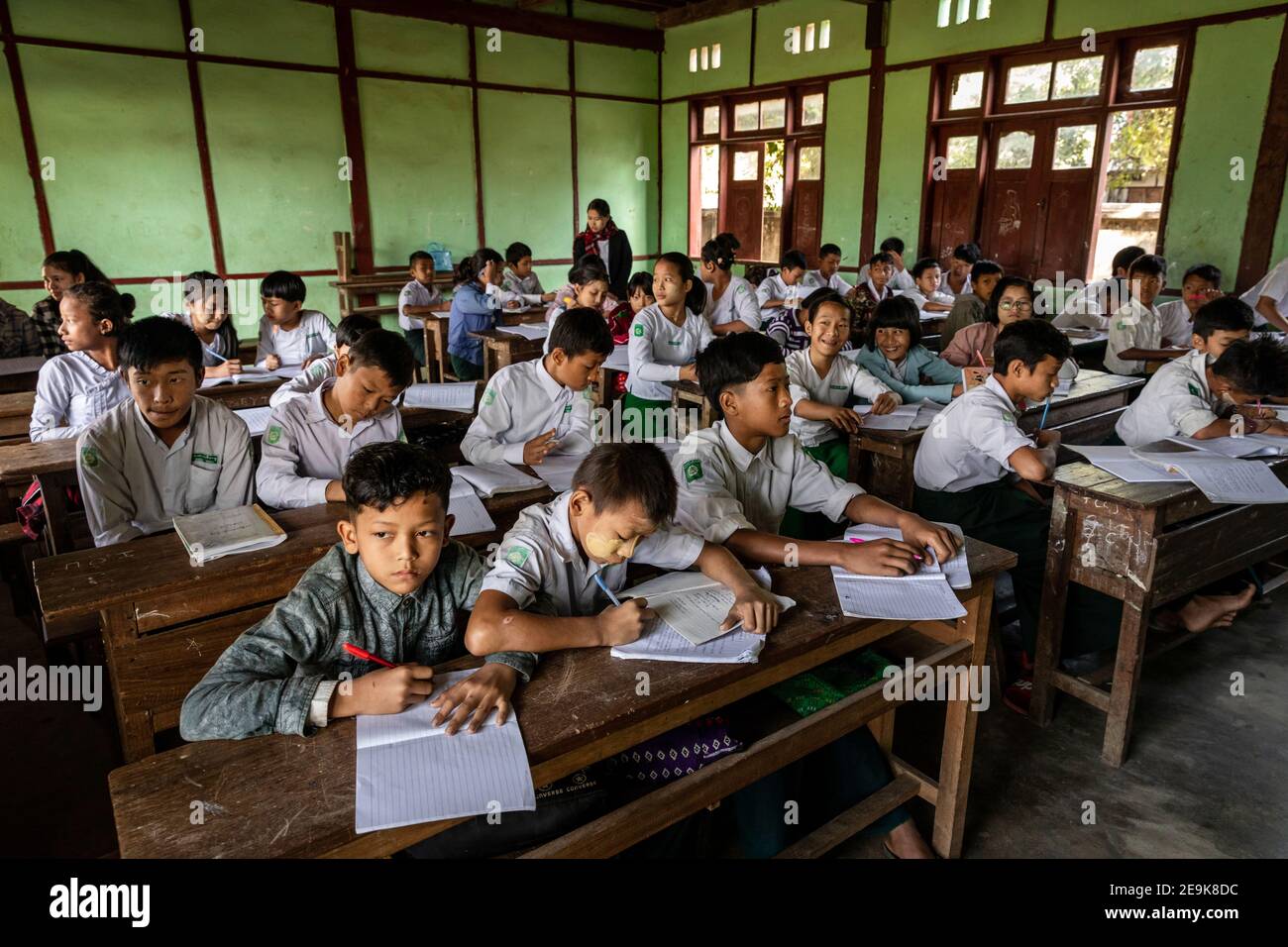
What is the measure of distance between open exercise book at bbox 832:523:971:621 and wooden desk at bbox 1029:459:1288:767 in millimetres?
733

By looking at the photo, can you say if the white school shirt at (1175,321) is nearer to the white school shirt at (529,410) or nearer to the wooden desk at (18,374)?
the white school shirt at (529,410)

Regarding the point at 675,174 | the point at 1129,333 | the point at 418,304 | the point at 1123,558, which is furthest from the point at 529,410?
the point at 675,174

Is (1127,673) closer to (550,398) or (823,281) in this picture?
(550,398)

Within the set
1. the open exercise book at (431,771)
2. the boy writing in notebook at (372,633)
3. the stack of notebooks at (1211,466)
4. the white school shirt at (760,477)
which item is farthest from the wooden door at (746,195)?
the open exercise book at (431,771)

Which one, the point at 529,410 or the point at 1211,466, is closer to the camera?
the point at 1211,466

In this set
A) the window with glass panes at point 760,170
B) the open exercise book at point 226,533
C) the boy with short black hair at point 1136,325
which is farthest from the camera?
the window with glass panes at point 760,170

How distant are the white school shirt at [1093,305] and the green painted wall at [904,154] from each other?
70.4 inches

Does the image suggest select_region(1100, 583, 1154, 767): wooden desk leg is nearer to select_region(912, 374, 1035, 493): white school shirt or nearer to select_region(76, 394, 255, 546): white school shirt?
select_region(912, 374, 1035, 493): white school shirt

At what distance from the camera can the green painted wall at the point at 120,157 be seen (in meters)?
6.74

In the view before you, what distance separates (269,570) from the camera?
172 cm

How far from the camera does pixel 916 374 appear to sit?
12.5 ft

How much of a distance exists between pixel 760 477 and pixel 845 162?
7197mm

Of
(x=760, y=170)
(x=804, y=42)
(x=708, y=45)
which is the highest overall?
(x=708, y=45)

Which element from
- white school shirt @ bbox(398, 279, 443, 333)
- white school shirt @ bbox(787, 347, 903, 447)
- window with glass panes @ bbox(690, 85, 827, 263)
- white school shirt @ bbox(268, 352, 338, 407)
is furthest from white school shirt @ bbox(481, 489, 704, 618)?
window with glass panes @ bbox(690, 85, 827, 263)
